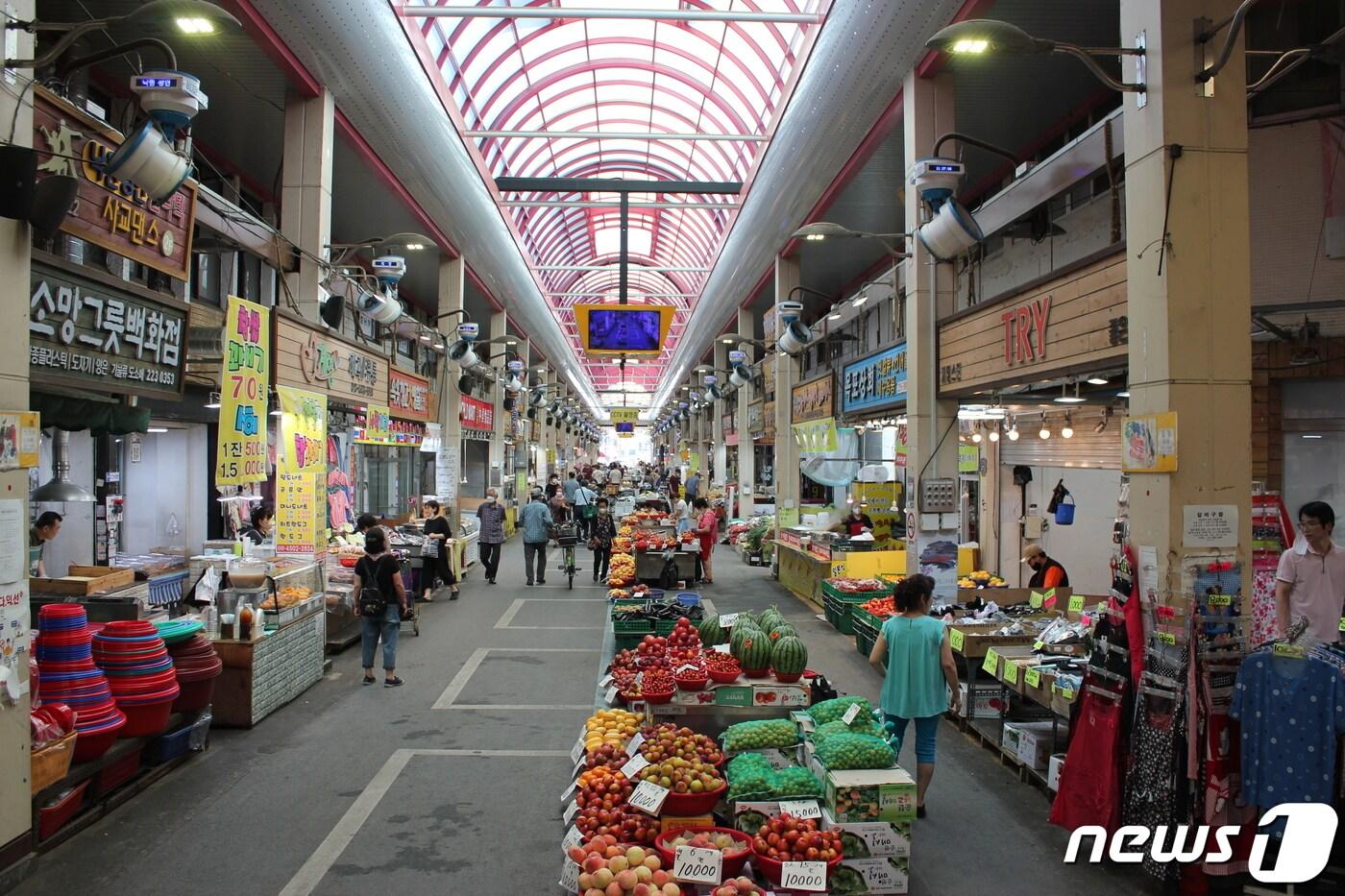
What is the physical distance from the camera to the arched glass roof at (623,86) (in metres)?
12.6

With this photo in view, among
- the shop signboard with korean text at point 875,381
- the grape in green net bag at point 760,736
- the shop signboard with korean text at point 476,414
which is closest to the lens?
the grape in green net bag at point 760,736

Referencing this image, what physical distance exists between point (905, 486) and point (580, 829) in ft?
21.0

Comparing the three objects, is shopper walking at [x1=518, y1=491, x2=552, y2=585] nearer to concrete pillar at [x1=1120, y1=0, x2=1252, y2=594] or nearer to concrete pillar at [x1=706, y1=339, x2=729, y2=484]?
concrete pillar at [x1=706, y1=339, x2=729, y2=484]

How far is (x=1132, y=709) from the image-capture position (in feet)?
15.4

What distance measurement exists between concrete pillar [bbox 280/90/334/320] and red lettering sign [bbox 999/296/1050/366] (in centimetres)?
786

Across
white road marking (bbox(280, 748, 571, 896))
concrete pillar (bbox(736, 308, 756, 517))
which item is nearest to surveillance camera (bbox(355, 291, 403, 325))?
white road marking (bbox(280, 748, 571, 896))

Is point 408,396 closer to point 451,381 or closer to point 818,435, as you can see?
point 451,381

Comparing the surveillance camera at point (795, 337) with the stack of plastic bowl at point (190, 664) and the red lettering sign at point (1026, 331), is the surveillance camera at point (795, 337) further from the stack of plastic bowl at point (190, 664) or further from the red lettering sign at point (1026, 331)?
the stack of plastic bowl at point (190, 664)

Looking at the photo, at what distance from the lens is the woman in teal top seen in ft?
16.9

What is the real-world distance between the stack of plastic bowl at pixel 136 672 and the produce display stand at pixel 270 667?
1233 mm

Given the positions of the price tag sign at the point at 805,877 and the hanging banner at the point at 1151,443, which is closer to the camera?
the price tag sign at the point at 805,877

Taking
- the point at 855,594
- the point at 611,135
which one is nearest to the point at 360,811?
the point at 855,594

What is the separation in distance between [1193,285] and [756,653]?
3657 millimetres

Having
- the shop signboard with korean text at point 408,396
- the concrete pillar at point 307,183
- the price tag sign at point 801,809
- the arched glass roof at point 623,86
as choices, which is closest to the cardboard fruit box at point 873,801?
the price tag sign at point 801,809
